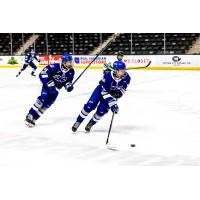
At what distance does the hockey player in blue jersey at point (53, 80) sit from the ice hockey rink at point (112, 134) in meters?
0.24

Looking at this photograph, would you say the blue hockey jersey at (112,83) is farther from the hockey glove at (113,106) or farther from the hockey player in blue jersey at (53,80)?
the hockey player in blue jersey at (53,80)

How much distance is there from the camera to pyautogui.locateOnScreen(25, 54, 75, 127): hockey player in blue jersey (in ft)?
20.5

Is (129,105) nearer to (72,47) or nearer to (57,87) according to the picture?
(57,87)

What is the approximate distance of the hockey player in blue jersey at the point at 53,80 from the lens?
6.24 m

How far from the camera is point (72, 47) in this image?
21438 mm

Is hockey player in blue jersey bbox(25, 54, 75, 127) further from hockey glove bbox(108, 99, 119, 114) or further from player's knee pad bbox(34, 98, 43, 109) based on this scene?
hockey glove bbox(108, 99, 119, 114)

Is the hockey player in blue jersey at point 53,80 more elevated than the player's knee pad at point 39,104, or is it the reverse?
the hockey player in blue jersey at point 53,80

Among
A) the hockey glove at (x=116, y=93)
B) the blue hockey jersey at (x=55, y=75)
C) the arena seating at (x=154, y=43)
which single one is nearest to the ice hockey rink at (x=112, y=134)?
the hockey glove at (x=116, y=93)

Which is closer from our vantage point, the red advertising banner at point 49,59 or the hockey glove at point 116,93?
the hockey glove at point 116,93

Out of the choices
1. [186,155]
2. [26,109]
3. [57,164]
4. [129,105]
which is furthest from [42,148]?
[129,105]

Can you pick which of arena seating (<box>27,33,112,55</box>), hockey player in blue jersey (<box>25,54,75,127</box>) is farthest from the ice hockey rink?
arena seating (<box>27,33,112,55</box>)

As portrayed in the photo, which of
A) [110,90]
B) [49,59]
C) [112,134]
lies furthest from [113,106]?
[49,59]

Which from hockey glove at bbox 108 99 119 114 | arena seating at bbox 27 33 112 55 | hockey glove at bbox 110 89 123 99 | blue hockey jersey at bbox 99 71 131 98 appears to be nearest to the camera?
hockey glove at bbox 108 99 119 114

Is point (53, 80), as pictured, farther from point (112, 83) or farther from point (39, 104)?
point (112, 83)
